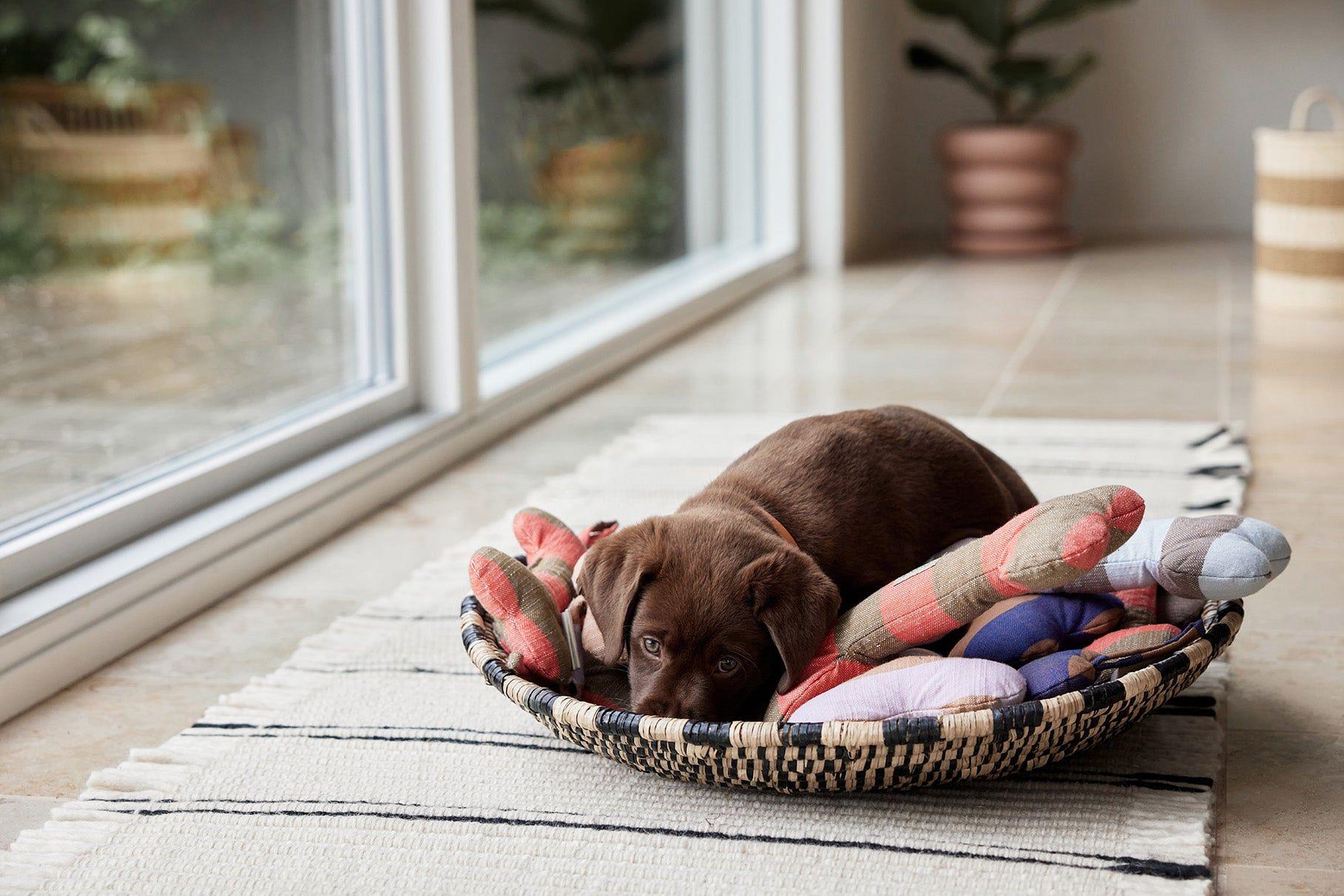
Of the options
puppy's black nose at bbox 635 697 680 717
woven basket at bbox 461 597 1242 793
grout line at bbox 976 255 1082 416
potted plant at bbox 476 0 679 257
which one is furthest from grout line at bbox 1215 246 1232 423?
puppy's black nose at bbox 635 697 680 717

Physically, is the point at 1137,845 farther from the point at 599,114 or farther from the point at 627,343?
the point at 599,114

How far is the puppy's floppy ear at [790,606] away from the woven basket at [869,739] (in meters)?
0.10

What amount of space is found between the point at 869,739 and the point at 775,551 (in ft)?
0.70

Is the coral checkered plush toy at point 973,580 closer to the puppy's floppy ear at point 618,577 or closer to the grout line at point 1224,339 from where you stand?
the puppy's floppy ear at point 618,577

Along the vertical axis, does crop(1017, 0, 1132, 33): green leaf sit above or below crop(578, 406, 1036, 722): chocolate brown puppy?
above

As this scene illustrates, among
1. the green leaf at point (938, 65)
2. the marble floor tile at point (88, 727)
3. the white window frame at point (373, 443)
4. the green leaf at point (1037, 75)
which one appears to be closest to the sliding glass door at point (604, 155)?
the white window frame at point (373, 443)

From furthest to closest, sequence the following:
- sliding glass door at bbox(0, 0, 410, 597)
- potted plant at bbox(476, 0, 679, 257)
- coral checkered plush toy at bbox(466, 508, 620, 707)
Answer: potted plant at bbox(476, 0, 679, 257) → sliding glass door at bbox(0, 0, 410, 597) → coral checkered plush toy at bbox(466, 508, 620, 707)

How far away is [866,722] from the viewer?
1.15m


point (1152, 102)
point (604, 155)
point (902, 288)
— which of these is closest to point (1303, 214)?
point (902, 288)

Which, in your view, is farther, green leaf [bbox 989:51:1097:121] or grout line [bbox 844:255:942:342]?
green leaf [bbox 989:51:1097:121]

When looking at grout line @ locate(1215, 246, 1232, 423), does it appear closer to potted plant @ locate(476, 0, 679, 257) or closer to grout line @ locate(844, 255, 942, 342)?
grout line @ locate(844, 255, 942, 342)

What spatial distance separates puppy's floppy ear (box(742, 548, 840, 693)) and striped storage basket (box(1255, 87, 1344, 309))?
3.12m

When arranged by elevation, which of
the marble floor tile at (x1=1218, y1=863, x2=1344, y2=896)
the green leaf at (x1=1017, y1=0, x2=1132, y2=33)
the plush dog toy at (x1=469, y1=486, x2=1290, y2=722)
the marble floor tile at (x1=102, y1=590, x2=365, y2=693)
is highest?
the green leaf at (x1=1017, y1=0, x2=1132, y2=33)

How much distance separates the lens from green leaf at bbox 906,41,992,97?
533 centimetres
